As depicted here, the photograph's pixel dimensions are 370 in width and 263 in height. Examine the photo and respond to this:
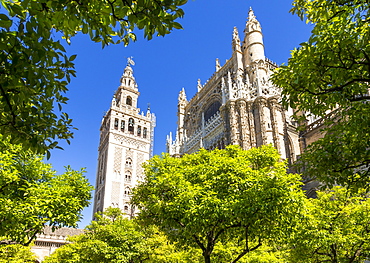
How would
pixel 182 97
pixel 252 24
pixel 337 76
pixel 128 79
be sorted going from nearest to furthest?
1. pixel 337 76
2. pixel 252 24
3. pixel 182 97
4. pixel 128 79

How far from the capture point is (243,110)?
34.4m

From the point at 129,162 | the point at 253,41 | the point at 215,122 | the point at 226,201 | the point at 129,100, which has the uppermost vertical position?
the point at 129,100

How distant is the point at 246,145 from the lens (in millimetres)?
32438

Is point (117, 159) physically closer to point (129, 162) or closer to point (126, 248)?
point (129, 162)

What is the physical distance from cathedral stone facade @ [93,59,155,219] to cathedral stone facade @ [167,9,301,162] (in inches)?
440

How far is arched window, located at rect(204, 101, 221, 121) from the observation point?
44719mm

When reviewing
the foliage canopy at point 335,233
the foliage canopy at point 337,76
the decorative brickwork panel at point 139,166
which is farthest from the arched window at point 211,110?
the foliage canopy at point 337,76

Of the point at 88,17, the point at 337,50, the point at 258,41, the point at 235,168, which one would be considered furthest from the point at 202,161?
the point at 258,41

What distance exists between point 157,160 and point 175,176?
2.56 meters

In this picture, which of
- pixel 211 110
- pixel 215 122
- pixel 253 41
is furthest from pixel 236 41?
pixel 215 122

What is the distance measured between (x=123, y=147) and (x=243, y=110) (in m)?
29.0

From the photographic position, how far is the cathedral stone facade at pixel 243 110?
32.7 m

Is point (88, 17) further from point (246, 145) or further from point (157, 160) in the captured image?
point (246, 145)

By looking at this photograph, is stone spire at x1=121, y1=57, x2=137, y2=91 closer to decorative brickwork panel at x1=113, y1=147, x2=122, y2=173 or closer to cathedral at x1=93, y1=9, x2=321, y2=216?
cathedral at x1=93, y1=9, x2=321, y2=216
